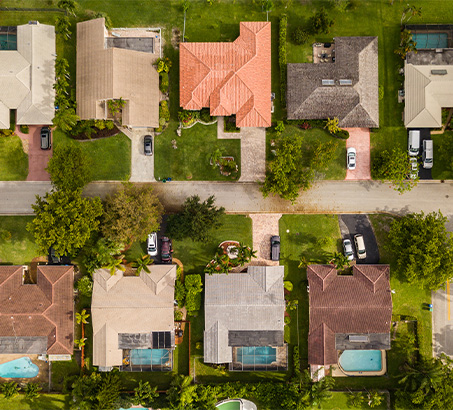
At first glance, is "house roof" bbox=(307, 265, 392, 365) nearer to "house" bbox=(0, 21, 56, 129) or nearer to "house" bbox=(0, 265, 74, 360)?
"house" bbox=(0, 265, 74, 360)

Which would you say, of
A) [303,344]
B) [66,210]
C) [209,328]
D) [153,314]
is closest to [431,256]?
[303,344]

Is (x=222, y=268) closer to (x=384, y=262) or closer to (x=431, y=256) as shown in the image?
(x=384, y=262)

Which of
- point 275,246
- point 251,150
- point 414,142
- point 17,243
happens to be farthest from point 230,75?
point 17,243

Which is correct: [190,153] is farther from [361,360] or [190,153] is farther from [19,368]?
[19,368]

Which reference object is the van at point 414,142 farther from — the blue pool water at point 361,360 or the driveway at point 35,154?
the driveway at point 35,154

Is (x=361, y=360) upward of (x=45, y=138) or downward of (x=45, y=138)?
downward
